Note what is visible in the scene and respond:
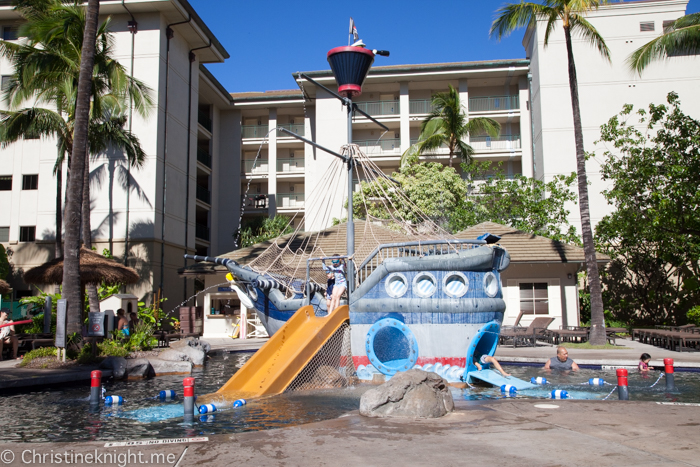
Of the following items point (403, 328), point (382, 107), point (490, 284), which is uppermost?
point (382, 107)

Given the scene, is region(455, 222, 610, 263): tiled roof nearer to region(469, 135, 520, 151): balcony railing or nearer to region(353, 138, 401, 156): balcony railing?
region(469, 135, 520, 151): balcony railing

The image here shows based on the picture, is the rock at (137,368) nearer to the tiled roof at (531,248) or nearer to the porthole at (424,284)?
the porthole at (424,284)

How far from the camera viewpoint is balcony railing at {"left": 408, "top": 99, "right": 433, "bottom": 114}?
40.0 m

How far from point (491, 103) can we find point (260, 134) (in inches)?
665

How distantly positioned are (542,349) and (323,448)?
45.9 ft

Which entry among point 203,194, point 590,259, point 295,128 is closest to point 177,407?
point 590,259

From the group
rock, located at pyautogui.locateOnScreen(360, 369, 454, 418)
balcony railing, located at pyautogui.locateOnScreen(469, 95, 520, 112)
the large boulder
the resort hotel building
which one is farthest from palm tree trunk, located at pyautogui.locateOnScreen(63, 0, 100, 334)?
balcony railing, located at pyautogui.locateOnScreen(469, 95, 520, 112)

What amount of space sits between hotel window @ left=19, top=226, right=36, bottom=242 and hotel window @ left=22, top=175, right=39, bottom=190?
2264 millimetres

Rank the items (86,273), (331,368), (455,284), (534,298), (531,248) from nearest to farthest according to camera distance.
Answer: (455,284) < (331,368) < (86,273) < (531,248) < (534,298)

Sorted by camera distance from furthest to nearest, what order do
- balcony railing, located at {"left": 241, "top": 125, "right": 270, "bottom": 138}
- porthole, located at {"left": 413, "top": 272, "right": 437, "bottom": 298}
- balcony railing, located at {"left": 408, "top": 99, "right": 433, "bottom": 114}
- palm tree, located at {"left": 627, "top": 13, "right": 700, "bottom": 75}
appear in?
balcony railing, located at {"left": 241, "top": 125, "right": 270, "bottom": 138}, balcony railing, located at {"left": 408, "top": 99, "right": 433, "bottom": 114}, palm tree, located at {"left": 627, "top": 13, "right": 700, "bottom": 75}, porthole, located at {"left": 413, "top": 272, "right": 437, "bottom": 298}

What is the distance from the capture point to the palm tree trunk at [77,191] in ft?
48.0

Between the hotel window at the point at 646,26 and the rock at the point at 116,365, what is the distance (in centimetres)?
3492

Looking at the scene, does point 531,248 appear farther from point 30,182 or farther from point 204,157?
point 30,182

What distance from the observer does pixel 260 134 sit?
41.9 m
